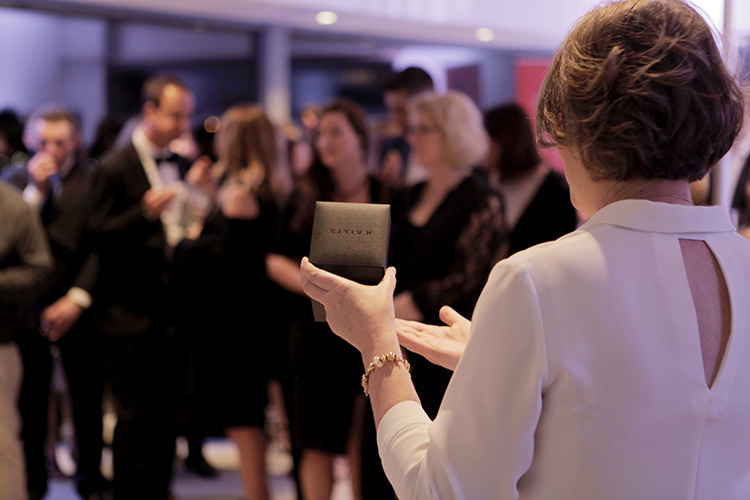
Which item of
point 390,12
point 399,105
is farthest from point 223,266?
point 390,12

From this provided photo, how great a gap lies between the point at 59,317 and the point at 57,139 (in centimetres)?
106

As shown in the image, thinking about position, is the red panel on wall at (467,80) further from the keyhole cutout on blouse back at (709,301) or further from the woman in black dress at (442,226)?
the keyhole cutout on blouse back at (709,301)

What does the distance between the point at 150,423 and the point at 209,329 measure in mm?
460

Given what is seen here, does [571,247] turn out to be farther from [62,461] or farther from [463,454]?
[62,461]

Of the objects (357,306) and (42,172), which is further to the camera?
(42,172)

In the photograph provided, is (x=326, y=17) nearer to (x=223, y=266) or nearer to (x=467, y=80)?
(x=467, y=80)

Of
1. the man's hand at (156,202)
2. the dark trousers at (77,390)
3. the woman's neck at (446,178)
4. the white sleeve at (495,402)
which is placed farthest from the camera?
the dark trousers at (77,390)

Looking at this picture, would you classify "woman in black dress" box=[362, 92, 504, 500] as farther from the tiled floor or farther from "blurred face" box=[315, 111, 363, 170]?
the tiled floor

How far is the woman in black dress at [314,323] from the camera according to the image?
6.56 feet

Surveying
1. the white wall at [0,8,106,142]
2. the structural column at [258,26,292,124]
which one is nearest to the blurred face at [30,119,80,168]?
the white wall at [0,8,106,142]

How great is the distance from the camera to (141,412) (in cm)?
298

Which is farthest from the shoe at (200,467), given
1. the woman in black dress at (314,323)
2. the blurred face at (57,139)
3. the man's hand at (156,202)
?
the blurred face at (57,139)

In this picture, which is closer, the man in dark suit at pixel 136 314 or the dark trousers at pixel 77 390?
the man in dark suit at pixel 136 314

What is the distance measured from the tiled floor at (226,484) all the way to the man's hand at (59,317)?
0.76 metres
